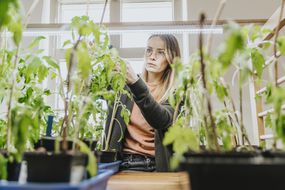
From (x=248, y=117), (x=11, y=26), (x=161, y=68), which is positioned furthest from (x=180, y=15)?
(x=11, y=26)

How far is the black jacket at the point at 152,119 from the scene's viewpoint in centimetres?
128

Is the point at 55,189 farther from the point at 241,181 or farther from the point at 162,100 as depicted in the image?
the point at 162,100

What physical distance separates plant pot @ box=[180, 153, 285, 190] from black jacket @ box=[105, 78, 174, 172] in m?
0.81

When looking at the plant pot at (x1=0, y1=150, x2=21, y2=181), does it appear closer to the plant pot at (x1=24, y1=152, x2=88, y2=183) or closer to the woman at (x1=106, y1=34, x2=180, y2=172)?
the plant pot at (x1=24, y1=152, x2=88, y2=183)

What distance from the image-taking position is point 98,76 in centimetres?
115

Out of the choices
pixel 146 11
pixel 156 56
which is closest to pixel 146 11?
pixel 146 11

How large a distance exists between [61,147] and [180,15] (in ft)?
9.80

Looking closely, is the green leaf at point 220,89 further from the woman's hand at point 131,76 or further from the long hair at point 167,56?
the long hair at point 167,56

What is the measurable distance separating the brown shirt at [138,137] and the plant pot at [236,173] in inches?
42.3

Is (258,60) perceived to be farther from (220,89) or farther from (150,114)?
(150,114)

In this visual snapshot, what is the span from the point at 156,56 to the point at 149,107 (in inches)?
19.7

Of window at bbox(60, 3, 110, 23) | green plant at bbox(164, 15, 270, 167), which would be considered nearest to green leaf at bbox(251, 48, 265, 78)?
green plant at bbox(164, 15, 270, 167)

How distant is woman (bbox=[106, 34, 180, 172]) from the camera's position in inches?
51.2

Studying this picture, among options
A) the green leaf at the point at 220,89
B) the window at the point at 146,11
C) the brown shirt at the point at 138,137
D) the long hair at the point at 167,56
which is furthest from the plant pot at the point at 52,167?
the window at the point at 146,11
